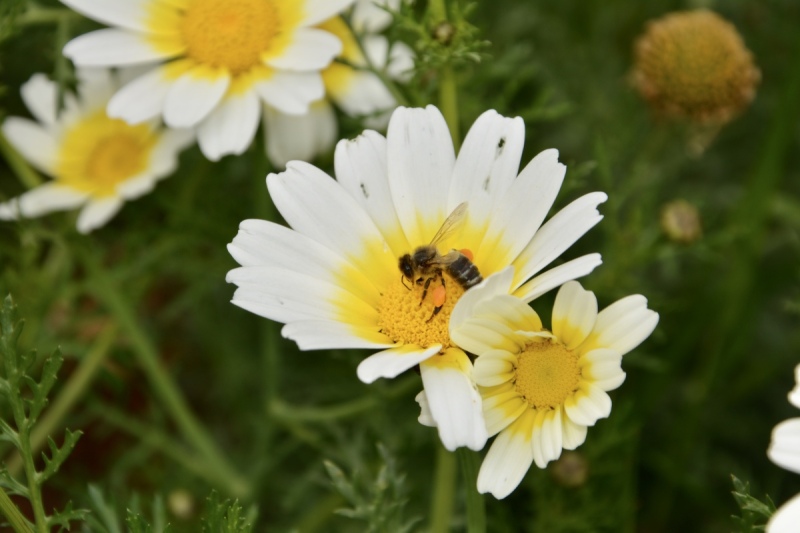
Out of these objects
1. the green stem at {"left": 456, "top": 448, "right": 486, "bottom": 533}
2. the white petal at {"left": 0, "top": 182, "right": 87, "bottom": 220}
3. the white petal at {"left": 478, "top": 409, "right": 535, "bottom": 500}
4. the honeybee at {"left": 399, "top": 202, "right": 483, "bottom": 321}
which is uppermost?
the honeybee at {"left": 399, "top": 202, "right": 483, "bottom": 321}

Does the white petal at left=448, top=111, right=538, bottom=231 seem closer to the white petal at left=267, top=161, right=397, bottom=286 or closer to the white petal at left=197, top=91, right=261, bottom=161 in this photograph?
the white petal at left=267, top=161, right=397, bottom=286

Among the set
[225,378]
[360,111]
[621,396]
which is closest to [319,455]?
[225,378]

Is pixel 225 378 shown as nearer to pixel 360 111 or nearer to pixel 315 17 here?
pixel 360 111

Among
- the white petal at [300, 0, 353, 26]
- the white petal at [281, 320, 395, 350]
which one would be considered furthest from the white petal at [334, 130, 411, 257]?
the white petal at [300, 0, 353, 26]

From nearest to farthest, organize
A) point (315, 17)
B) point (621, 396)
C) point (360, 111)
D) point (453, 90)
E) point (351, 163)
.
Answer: point (351, 163)
point (453, 90)
point (315, 17)
point (360, 111)
point (621, 396)

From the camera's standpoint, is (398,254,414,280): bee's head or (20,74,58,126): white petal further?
(20,74,58,126): white petal

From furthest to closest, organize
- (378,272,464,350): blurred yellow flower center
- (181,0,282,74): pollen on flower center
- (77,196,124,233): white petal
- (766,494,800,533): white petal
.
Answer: (77,196,124,233): white petal
(181,0,282,74): pollen on flower center
(378,272,464,350): blurred yellow flower center
(766,494,800,533): white petal

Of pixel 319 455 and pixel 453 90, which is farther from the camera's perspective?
pixel 319 455
